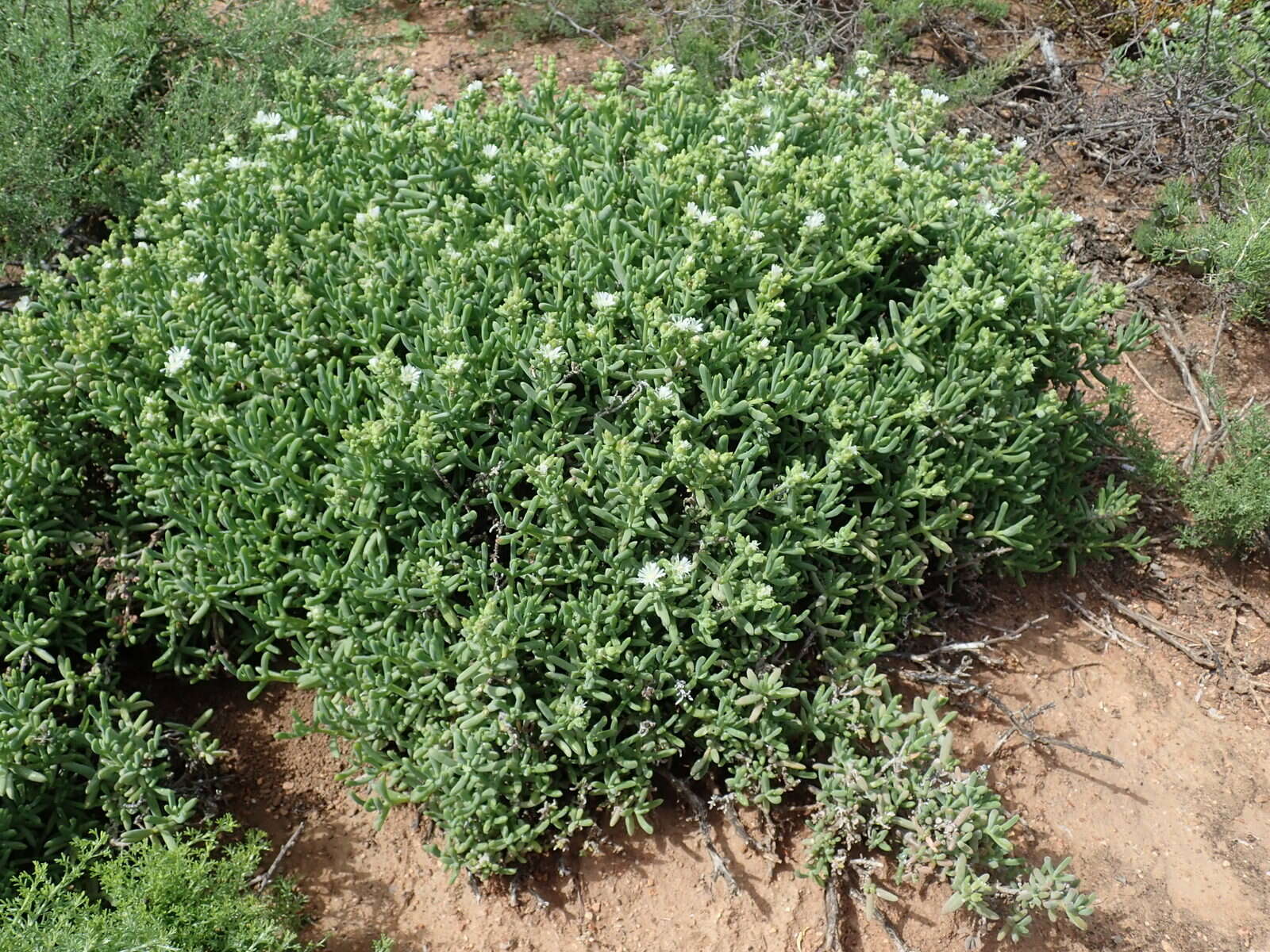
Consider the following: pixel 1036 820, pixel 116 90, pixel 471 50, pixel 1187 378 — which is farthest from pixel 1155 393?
pixel 116 90

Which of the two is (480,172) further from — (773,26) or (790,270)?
(773,26)

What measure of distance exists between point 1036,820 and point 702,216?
7.10ft

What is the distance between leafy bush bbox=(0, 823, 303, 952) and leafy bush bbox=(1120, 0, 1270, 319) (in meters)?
4.59

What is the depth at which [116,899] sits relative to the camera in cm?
259

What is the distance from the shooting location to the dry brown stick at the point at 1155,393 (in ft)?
15.3

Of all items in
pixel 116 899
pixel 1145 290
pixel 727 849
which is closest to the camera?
pixel 116 899

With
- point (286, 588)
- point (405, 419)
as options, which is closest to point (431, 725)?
point (286, 588)

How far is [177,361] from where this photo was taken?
3.15 metres

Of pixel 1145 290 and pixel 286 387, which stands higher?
pixel 286 387

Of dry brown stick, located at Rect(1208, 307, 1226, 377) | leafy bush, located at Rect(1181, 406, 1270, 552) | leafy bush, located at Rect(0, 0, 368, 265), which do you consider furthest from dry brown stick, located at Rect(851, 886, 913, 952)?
leafy bush, located at Rect(0, 0, 368, 265)

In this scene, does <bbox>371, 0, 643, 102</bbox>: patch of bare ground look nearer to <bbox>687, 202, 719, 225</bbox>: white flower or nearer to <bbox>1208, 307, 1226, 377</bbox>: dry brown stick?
<bbox>687, 202, 719, 225</bbox>: white flower

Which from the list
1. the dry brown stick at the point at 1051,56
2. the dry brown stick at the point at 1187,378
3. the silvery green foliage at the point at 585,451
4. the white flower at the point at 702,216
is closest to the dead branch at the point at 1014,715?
the silvery green foliage at the point at 585,451

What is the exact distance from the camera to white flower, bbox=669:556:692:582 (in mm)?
2975

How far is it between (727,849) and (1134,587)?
1992mm
